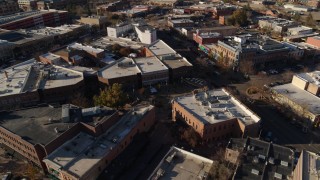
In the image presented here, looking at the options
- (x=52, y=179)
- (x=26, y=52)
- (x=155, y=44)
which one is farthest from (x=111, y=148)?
(x=26, y=52)

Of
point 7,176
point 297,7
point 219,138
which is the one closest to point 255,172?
point 219,138

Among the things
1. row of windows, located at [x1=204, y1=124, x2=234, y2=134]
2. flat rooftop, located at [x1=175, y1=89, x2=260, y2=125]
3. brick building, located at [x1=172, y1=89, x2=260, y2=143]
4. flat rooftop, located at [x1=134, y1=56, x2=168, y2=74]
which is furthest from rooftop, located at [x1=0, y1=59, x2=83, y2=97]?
row of windows, located at [x1=204, y1=124, x2=234, y2=134]

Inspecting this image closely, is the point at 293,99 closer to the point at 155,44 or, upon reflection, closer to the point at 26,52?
the point at 155,44

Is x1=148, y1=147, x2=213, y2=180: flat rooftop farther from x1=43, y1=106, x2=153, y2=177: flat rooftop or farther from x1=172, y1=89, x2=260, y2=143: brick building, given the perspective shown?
x1=43, y1=106, x2=153, y2=177: flat rooftop

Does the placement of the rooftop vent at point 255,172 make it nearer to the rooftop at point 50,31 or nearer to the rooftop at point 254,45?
the rooftop at point 254,45

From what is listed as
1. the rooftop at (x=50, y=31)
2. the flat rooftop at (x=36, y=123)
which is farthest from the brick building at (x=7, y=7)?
the flat rooftop at (x=36, y=123)

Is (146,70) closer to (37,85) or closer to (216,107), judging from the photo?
(216,107)

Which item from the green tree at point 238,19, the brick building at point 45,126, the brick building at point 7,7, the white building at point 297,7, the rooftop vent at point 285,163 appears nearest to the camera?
the rooftop vent at point 285,163
